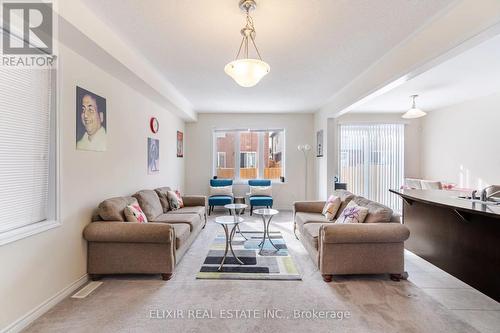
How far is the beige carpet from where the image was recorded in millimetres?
2021

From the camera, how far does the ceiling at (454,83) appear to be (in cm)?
320

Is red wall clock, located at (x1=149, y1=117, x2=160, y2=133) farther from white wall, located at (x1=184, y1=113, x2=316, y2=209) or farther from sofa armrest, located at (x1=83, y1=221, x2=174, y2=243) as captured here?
sofa armrest, located at (x1=83, y1=221, x2=174, y2=243)

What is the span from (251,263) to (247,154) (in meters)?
4.16

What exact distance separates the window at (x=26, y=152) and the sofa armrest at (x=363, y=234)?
268cm

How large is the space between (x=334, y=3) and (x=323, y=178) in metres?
4.20

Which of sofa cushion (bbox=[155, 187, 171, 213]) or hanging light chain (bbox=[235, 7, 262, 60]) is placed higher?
hanging light chain (bbox=[235, 7, 262, 60])

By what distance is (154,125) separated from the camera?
4.65m

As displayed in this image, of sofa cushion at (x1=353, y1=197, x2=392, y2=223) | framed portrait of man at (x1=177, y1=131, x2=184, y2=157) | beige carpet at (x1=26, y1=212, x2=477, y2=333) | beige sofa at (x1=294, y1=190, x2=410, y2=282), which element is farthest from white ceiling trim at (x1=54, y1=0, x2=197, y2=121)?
sofa cushion at (x1=353, y1=197, x2=392, y2=223)

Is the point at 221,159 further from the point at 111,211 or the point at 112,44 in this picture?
the point at 112,44

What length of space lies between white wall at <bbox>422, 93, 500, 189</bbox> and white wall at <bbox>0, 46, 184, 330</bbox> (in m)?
6.42

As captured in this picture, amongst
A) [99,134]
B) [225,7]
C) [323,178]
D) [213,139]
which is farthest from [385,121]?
[99,134]

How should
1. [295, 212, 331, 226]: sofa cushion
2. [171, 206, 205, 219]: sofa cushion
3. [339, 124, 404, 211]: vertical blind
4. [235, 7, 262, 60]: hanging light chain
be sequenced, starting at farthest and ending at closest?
1. [339, 124, 404, 211]: vertical blind
2. [171, 206, 205, 219]: sofa cushion
3. [295, 212, 331, 226]: sofa cushion
4. [235, 7, 262, 60]: hanging light chain

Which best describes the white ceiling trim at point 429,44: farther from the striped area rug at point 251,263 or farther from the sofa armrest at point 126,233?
the sofa armrest at point 126,233

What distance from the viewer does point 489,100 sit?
16.1 feet
